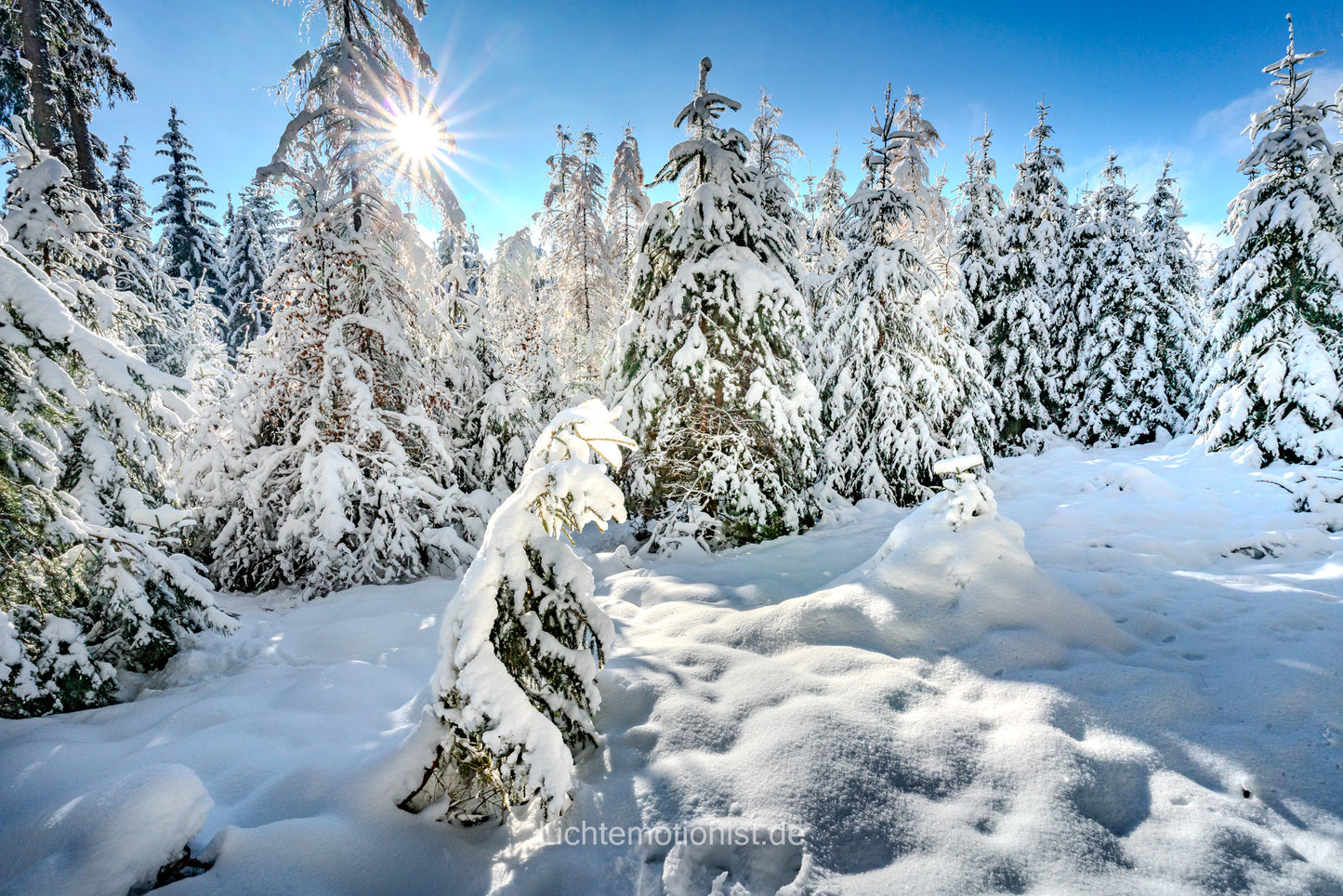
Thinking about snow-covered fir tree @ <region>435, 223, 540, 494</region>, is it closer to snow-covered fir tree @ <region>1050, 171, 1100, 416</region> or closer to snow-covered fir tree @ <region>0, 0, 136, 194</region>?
snow-covered fir tree @ <region>0, 0, 136, 194</region>

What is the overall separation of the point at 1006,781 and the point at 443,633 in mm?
2551

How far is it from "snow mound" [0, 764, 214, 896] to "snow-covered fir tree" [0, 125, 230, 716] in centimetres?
162

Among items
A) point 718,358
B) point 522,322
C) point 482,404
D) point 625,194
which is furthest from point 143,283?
point 718,358

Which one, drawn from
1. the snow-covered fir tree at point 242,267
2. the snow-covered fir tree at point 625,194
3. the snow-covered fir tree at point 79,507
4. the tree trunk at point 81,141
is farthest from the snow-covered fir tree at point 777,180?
the snow-covered fir tree at point 242,267

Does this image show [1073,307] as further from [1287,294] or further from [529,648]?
[529,648]

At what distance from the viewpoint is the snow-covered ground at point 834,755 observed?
192 centimetres

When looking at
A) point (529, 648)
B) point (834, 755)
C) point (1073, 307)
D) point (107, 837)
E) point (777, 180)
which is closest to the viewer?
point (107, 837)

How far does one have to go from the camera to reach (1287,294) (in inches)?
403

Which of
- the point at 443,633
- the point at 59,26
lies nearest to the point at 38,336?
the point at 443,633

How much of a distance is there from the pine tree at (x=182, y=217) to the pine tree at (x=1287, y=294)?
37042 millimetres

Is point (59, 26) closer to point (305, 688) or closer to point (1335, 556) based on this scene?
point (305, 688)

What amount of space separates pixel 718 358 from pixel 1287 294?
39.9 ft

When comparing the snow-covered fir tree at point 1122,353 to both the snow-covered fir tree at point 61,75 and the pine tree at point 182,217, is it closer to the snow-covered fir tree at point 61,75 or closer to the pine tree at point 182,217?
the snow-covered fir tree at point 61,75

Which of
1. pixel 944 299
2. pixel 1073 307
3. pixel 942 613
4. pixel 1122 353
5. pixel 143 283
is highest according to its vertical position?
pixel 143 283
